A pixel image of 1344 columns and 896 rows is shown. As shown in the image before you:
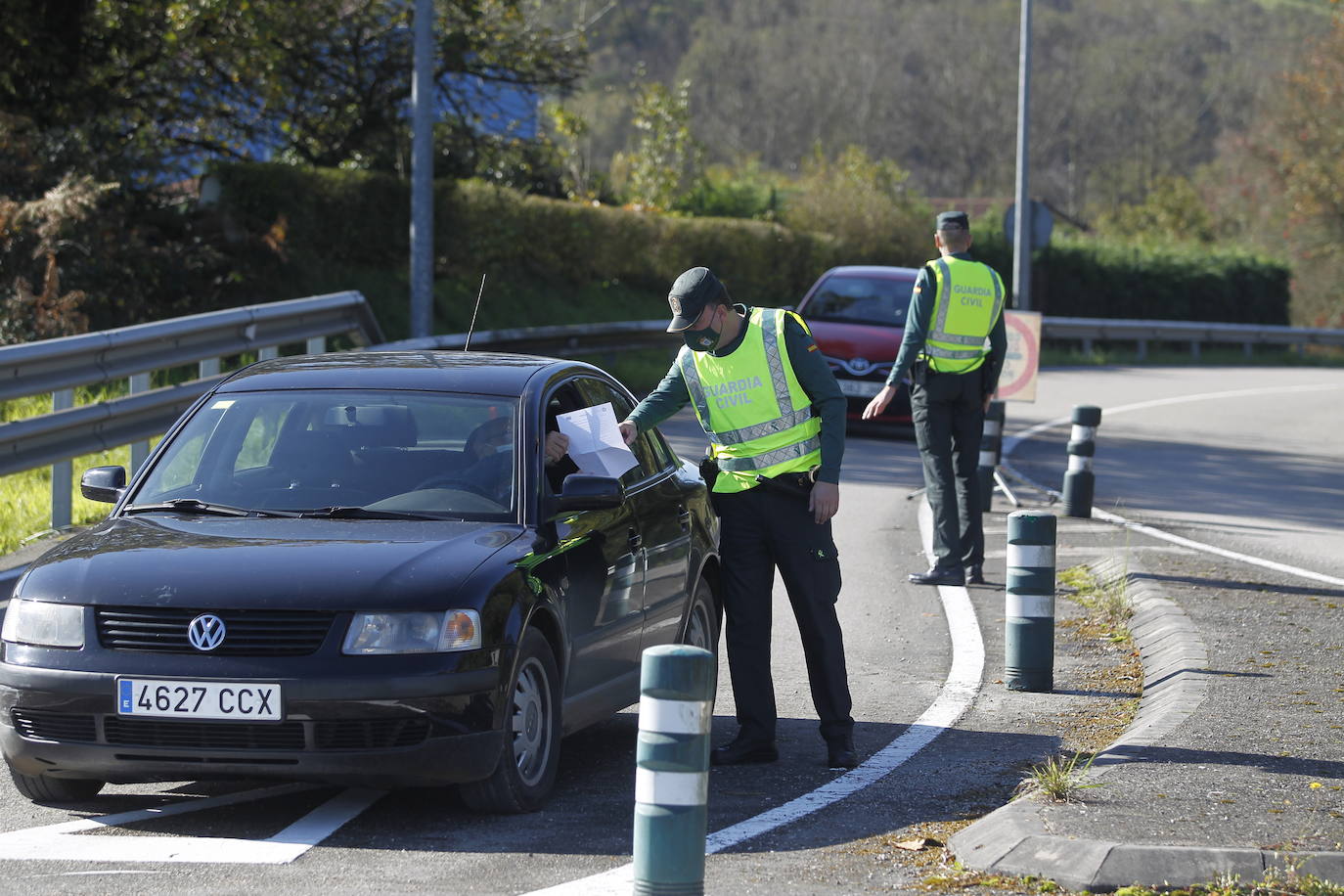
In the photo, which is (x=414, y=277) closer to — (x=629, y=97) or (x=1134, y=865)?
(x=1134, y=865)

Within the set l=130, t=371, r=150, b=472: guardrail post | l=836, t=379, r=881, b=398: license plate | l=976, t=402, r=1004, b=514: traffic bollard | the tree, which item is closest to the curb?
l=130, t=371, r=150, b=472: guardrail post

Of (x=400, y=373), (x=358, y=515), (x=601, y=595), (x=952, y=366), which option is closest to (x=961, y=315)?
(x=952, y=366)

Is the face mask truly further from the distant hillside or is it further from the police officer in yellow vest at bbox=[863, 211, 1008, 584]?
the distant hillside

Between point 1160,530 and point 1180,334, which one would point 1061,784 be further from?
point 1180,334

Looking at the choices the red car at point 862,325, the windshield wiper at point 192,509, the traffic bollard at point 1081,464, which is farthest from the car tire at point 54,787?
the red car at point 862,325

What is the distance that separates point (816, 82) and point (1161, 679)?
85.4 m

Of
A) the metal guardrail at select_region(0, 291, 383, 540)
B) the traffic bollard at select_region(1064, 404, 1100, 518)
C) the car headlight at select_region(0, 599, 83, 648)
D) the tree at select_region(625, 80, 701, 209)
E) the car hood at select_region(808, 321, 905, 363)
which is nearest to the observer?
the car headlight at select_region(0, 599, 83, 648)

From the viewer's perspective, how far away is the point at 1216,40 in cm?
9694

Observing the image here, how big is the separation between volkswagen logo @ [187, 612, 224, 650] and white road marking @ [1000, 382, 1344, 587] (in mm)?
7550

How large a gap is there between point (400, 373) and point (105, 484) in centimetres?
119

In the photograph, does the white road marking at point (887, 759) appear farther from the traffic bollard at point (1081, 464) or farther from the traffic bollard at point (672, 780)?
the traffic bollard at point (1081, 464)

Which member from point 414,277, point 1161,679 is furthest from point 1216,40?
point 1161,679

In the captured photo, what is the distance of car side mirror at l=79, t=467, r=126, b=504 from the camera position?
6.84 metres

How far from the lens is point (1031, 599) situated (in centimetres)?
810
